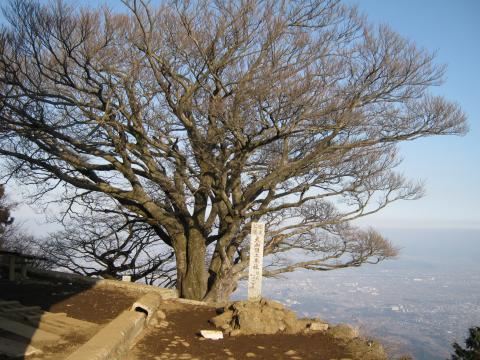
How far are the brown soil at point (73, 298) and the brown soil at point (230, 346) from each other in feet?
3.58

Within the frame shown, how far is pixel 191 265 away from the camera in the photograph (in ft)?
32.3

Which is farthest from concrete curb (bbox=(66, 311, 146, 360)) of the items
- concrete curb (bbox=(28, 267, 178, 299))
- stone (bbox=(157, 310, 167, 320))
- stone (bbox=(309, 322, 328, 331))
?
concrete curb (bbox=(28, 267, 178, 299))

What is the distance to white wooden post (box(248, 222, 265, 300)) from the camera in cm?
727

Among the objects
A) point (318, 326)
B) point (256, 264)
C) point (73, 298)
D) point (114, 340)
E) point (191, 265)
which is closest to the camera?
point (114, 340)

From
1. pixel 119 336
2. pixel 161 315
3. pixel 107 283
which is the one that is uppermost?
pixel 107 283

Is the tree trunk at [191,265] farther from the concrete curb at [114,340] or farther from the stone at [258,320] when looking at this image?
the concrete curb at [114,340]

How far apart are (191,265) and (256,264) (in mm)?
2780

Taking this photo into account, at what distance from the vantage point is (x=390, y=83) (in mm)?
9367

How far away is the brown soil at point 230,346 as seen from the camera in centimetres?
485

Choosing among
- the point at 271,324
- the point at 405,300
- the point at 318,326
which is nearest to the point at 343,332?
the point at 318,326

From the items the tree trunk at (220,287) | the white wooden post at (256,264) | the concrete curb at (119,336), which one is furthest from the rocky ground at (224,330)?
the tree trunk at (220,287)

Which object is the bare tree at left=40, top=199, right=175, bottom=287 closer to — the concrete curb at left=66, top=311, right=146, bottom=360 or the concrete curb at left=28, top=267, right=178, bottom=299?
the concrete curb at left=28, top=267, right=178, bottom=299

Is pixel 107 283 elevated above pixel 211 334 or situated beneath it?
elevated above

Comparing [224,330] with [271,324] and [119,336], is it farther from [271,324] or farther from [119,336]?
[119,336]
